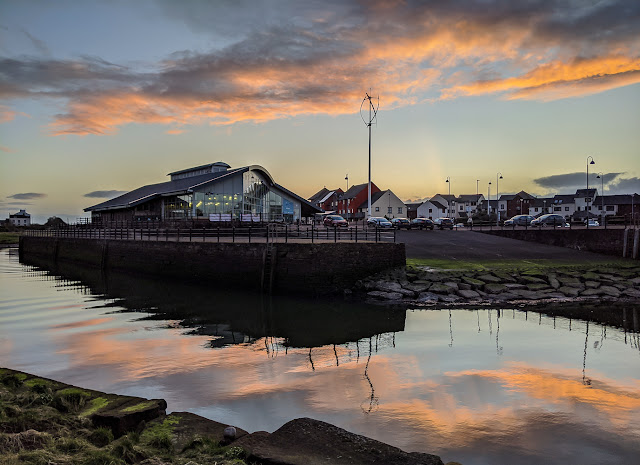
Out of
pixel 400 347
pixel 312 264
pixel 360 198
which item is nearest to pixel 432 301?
pixel 312 264

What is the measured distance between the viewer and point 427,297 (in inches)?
840

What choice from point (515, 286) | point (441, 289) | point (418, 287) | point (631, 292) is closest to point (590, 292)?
point (631, 292)

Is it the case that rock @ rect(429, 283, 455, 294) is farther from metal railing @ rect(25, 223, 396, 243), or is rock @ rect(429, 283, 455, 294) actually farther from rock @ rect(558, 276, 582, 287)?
metal railing @ rect(25, 223, 396, 243)

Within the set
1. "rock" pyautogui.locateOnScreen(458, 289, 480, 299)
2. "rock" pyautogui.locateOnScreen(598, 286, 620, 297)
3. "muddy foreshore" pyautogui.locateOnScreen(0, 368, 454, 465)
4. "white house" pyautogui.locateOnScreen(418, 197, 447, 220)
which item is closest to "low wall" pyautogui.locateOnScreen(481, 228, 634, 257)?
"rock" pyautogui.locateOnScreen(598, 286, 620, 297)

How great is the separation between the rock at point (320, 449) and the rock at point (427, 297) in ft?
50.3

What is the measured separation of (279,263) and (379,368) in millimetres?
12892

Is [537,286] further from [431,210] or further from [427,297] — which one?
[431,210]

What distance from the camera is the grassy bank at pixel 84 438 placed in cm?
541

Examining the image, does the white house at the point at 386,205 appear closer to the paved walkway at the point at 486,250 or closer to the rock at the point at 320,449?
the paved walkway at the point at 486,250

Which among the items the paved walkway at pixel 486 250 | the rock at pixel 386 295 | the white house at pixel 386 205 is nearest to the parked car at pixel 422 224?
the paved walkway at pixel 486 250

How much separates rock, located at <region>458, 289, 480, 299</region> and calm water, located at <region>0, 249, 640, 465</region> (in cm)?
205

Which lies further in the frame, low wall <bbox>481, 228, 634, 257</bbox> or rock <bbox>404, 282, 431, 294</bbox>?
low wall <bbox>481, 228, 634, 257</bbox>

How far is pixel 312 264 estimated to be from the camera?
23047 mm

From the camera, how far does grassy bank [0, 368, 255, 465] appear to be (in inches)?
213
